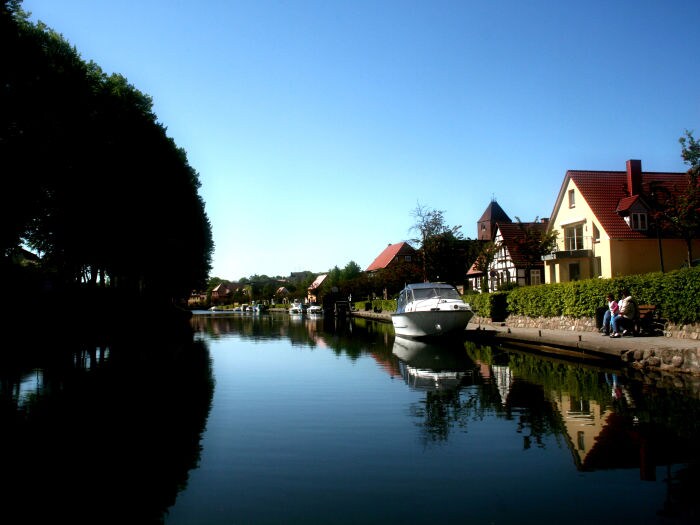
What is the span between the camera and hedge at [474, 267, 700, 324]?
2009 centimetres

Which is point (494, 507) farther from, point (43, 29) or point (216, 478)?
point (43, 29)

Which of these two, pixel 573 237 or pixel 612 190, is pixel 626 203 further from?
pixel 573 237

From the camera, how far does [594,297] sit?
88.5 feet

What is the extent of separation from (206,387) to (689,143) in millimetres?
32110

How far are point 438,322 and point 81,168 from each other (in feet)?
62.0

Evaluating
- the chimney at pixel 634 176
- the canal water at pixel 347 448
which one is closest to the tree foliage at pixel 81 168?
the canal water at pixel 347 448

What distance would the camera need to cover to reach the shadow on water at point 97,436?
20.5ft

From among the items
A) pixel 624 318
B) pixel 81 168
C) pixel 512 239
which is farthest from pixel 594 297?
pixel 512 239

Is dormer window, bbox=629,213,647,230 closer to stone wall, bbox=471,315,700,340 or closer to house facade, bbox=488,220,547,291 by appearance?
stone wall, bbox=471,315,700,340

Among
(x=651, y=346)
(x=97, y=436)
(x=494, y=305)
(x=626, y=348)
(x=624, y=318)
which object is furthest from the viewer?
(x=494, y=305)

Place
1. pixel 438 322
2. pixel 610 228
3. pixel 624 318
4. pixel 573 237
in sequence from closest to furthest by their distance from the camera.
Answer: pixel 624 318
pixel 438 322
pixel 610 228
pixel 573 237

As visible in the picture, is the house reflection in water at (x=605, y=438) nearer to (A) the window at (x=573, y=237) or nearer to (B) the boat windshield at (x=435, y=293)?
(B) the boat windshield at (x=435, y=293)

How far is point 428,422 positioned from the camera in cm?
1020

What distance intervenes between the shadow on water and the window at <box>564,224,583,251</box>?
3398 centimetres
